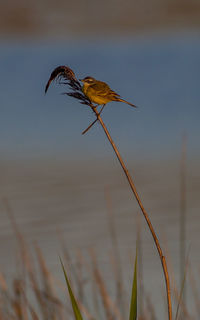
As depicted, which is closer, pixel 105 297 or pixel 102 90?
pixel 102 90

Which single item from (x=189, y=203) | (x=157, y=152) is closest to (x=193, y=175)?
(x=189, y=203)

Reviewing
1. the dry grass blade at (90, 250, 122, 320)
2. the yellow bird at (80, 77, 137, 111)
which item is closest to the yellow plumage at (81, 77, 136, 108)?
the yellow bird at (80, 77, 137, 111)

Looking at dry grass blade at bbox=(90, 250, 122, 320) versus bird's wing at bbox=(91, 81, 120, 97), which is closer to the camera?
bird's wing at bbox=(91, 81, 120, 97)

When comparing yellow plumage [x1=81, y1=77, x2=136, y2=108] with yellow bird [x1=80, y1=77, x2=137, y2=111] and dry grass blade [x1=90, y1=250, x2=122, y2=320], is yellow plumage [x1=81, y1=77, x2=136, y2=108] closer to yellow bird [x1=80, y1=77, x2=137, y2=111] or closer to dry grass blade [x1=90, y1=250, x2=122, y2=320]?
yellow bird [x1=80, y1=77, x2=137, y2=111]

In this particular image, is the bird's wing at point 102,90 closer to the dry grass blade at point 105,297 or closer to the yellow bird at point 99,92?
the yellow bird at point 99,92

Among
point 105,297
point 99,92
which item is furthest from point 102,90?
point 105,297

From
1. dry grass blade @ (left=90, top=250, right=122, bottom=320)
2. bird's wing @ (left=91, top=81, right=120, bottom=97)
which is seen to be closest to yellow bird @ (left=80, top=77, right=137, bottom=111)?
bird's wing @ (left=91, top=81, right=120, bottom=97)

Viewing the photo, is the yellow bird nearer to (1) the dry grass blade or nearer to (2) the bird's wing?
(2) the bird's wing

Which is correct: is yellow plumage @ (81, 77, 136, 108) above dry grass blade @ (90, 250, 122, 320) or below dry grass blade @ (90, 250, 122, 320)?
above

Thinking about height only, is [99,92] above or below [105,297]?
above

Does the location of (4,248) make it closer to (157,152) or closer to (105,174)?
(105,174)

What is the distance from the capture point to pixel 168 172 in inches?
695

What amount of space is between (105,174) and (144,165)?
94.5 inches

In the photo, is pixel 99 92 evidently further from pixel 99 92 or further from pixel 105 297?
pixel 105 297
